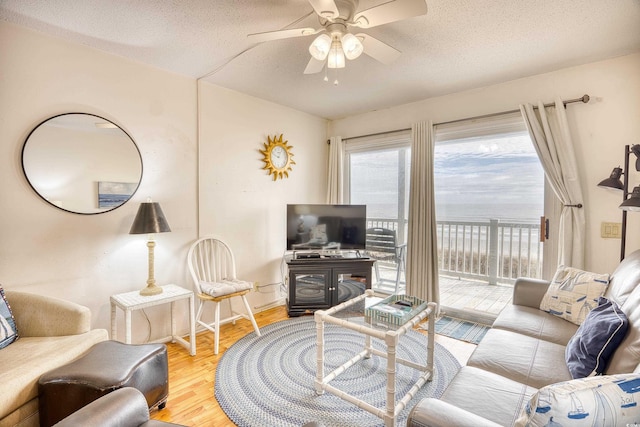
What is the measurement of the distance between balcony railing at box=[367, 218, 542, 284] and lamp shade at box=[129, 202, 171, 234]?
2.63 meters

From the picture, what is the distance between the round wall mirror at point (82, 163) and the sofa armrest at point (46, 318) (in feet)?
2.24

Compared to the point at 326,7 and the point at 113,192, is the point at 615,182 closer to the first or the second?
the point at 326,7

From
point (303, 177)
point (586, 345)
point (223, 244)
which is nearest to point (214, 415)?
point (223, 244)

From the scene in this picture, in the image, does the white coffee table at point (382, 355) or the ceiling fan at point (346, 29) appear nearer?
the ceiling fan at point (346, 29)

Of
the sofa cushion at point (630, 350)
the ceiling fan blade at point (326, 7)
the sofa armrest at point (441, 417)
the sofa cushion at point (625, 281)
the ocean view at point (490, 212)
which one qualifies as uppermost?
the ceiling fan blade at point (326, 7)

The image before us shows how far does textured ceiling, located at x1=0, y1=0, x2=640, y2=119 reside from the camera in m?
1.73

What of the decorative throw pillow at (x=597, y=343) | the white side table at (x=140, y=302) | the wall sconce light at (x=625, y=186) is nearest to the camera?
the decorative throw pillow at (x=597, y=343)

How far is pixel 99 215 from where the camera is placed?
2.25 meters

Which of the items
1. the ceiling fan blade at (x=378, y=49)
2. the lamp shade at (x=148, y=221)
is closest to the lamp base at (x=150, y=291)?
the lamp shade at (x=148, y=221)

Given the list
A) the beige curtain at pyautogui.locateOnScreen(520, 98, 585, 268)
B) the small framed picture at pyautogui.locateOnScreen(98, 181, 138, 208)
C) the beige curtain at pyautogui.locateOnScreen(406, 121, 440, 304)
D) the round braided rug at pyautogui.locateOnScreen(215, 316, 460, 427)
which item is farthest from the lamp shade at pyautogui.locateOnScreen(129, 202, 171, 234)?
the beige curtain at pyautogui.locateOnScreen(520, 98, 585, 268)

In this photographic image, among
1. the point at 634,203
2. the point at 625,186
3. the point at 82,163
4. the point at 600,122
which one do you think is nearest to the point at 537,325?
the point at 634,203

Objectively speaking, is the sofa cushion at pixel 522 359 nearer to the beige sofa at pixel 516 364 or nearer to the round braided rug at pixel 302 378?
the beige sofa at pixel 516 364

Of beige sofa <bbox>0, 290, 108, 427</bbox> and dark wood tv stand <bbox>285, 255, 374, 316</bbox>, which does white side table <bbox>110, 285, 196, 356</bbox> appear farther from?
dark wood tv stand <bbox>285, 255, 374, 316</bbox>

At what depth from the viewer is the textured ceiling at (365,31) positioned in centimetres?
173
